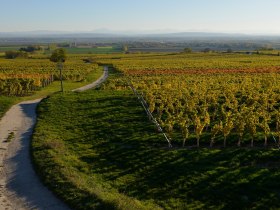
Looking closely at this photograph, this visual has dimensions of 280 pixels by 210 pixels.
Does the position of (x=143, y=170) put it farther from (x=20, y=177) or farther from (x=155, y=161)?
(x=20, y=177)

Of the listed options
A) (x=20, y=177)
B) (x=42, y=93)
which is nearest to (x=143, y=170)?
(x=20, y=177)

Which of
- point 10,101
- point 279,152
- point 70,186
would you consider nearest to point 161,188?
point 70,186

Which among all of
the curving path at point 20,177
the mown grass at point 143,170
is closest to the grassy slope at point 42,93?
the curving path at point 20,177

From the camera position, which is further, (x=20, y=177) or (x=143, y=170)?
(x=143, y=170)

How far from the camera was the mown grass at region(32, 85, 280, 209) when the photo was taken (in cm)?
1353

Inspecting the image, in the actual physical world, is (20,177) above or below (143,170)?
below

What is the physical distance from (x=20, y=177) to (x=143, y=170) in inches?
203

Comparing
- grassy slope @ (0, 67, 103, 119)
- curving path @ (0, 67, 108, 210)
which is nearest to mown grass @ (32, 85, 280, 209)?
curving path @ (0, 67, 108, 210)

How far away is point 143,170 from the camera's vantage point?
16.3 m

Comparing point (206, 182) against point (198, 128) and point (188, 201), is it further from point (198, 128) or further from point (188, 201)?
point (198, 128)

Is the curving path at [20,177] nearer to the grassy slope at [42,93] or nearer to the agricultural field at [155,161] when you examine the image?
the agricultural field at [155,161]

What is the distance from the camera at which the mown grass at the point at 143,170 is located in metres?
13.5

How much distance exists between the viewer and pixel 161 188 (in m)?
14.6

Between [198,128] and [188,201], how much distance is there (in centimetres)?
651
